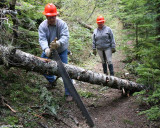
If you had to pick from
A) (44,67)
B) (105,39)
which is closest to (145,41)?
(105,39)

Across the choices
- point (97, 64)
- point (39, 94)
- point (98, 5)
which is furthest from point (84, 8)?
point (39, 94)

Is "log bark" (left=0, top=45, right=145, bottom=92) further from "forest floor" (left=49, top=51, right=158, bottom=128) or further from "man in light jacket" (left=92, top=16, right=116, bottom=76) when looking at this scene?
"man in light jacket" (left=92, top=16, right=116, bottom=76)

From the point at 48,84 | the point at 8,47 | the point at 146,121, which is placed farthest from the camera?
the point at 48,84

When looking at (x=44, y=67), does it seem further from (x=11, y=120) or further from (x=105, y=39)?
(x=105, y=39)

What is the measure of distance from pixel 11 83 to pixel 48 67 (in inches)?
45.0

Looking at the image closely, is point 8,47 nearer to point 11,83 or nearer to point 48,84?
point 11,83

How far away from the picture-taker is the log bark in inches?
153

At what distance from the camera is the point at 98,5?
13148 mm

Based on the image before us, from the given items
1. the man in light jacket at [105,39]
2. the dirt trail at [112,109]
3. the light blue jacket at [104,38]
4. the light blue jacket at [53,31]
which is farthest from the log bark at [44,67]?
the light blue jacket at [104,38]

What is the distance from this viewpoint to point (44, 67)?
4.45 metres

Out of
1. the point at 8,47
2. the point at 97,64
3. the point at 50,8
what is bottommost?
the point at 97,64

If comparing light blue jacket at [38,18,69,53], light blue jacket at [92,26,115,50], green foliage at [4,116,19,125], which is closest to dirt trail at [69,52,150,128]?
light blue jacket at [92,26,115,50]

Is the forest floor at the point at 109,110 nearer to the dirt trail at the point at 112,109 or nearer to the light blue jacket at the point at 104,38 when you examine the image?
the dirt trail at the point at 112,109

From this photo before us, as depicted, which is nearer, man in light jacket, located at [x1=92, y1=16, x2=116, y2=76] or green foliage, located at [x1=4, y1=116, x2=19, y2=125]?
green foliage, located at [x1=4, y1=116, x2=19, y2=125]
